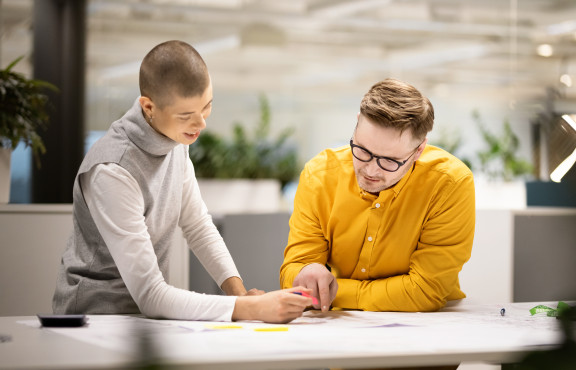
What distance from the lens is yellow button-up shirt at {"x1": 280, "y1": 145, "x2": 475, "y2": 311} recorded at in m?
1.95

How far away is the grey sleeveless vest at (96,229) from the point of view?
1.77 meters

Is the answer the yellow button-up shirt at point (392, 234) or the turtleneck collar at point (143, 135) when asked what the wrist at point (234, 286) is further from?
the turtleneck collar at point (143, 135)

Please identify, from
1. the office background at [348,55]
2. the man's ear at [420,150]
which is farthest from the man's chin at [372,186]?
the office background at [348,55]

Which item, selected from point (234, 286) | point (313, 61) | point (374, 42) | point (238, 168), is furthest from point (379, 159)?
point (374, 42)

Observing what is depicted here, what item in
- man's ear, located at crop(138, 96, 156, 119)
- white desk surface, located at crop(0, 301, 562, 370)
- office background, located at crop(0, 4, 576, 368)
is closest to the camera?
white desk surface, located at crop(0, 301, 562, 370)

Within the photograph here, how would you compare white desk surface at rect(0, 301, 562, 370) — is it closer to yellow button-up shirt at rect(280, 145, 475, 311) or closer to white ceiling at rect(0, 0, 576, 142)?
yellow button-up shirt at rect(280, 145, 475, 311)

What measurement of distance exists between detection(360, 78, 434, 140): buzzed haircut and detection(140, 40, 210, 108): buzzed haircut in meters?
0.45

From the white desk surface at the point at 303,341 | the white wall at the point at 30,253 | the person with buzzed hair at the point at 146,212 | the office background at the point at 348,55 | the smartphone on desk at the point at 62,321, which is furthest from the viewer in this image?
the office background at the point at 348,55

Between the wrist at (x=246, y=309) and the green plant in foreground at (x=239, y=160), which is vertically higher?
the green plant in foreground at (x=239, y=160)

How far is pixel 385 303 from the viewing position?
1.93 metres

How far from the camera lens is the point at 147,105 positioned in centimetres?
176

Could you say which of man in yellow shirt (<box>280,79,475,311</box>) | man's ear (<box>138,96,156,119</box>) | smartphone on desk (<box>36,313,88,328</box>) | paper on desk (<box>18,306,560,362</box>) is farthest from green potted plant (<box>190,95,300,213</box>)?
smartphone on desk (<box>36,313,88,328</box>)

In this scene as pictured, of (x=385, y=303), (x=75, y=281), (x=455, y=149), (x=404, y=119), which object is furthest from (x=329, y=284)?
(x=455, y=149)

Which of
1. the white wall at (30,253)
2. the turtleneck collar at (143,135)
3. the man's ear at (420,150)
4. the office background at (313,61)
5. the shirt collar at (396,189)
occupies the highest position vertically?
the office background at (313,61)
